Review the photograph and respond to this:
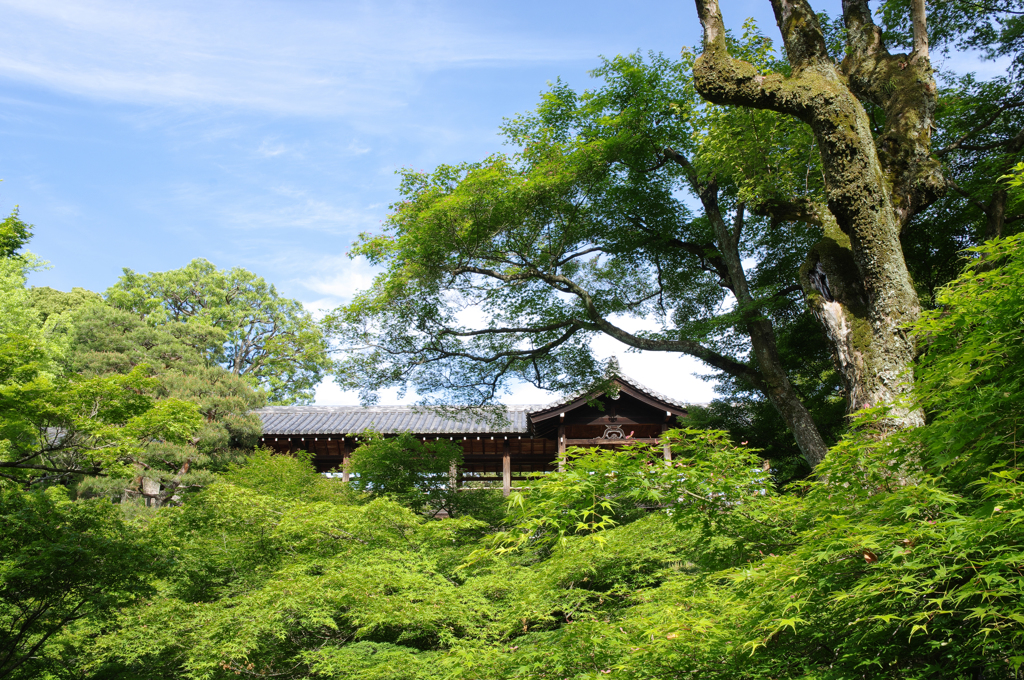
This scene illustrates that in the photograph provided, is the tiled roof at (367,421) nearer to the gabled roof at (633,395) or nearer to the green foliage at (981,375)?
the gabled roof at (633,395)

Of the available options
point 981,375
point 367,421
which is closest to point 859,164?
point 981,375

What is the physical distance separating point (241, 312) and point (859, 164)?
2330 cm

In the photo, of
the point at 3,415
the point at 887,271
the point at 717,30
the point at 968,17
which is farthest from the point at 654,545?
the point at 968,17

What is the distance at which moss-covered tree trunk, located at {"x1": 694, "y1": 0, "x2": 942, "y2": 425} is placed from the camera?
5910 millimetres

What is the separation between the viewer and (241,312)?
25.1m

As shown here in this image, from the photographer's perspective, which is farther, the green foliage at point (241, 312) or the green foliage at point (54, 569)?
the green foliage at point (241, 312)

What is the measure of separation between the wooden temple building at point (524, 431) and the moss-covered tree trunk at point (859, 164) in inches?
276

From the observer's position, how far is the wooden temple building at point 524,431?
13.8m

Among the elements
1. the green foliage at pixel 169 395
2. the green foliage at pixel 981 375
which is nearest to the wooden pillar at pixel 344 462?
the green foliage at pixel 169 395

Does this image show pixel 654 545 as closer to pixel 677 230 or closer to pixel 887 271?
pixel 887 271

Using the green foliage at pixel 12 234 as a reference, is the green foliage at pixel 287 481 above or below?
below

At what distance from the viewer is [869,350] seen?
593cm

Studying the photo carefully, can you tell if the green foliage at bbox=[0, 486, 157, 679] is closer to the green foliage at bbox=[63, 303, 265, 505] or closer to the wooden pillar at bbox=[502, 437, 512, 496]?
the green foliage at bbox=[63, 303, 265, 505]

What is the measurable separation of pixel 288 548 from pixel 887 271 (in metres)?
6.99
